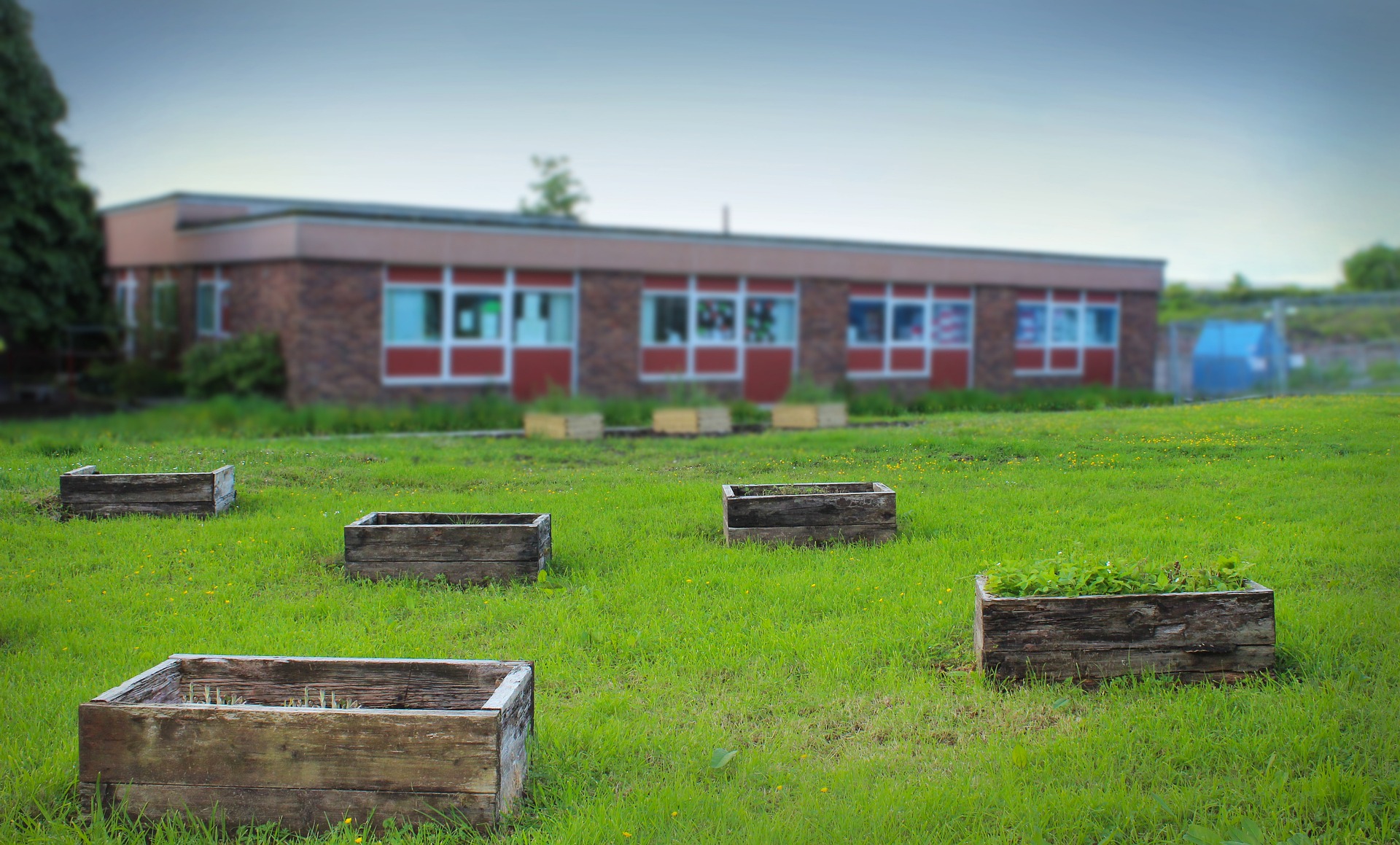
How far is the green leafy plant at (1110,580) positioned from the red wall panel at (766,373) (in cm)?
1901

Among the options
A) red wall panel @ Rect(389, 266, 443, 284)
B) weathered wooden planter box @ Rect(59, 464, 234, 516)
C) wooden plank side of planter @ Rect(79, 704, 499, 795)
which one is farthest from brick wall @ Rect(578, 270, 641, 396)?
wooden plank side of planter @ Rect(79, 704, 499, 795)

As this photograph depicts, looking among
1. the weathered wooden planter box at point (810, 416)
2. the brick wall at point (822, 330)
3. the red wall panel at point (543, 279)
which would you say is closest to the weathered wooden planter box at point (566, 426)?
the weathered wooden planter box at point (810, 416)

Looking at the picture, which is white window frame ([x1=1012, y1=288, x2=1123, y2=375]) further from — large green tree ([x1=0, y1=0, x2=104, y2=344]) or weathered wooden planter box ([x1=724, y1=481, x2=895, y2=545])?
weathered wooden planter box ([x1=724, y1=481, x2=895, y2=545])

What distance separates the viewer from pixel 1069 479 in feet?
28.7

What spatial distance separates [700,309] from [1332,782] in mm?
20447

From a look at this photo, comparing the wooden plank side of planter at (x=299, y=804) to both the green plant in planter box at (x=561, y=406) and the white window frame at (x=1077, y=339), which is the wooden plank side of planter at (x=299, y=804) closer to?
the green plant in planter box at (x=561, y=406)

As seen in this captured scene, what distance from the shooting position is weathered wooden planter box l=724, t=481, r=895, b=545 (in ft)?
26.4

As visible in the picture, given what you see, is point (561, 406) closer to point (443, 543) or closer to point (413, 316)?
point (413, 316)

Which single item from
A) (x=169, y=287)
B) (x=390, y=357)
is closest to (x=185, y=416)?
(x=390, y=357)

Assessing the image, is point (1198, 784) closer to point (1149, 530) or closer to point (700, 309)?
point (1149, 530)

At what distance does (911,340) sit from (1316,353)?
1529 cm

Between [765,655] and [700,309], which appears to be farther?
[700,309]

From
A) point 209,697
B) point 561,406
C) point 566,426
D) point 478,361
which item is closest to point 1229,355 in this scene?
point 561,406

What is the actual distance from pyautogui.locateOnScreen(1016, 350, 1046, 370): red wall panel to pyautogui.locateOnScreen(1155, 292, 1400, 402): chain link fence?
510cm
